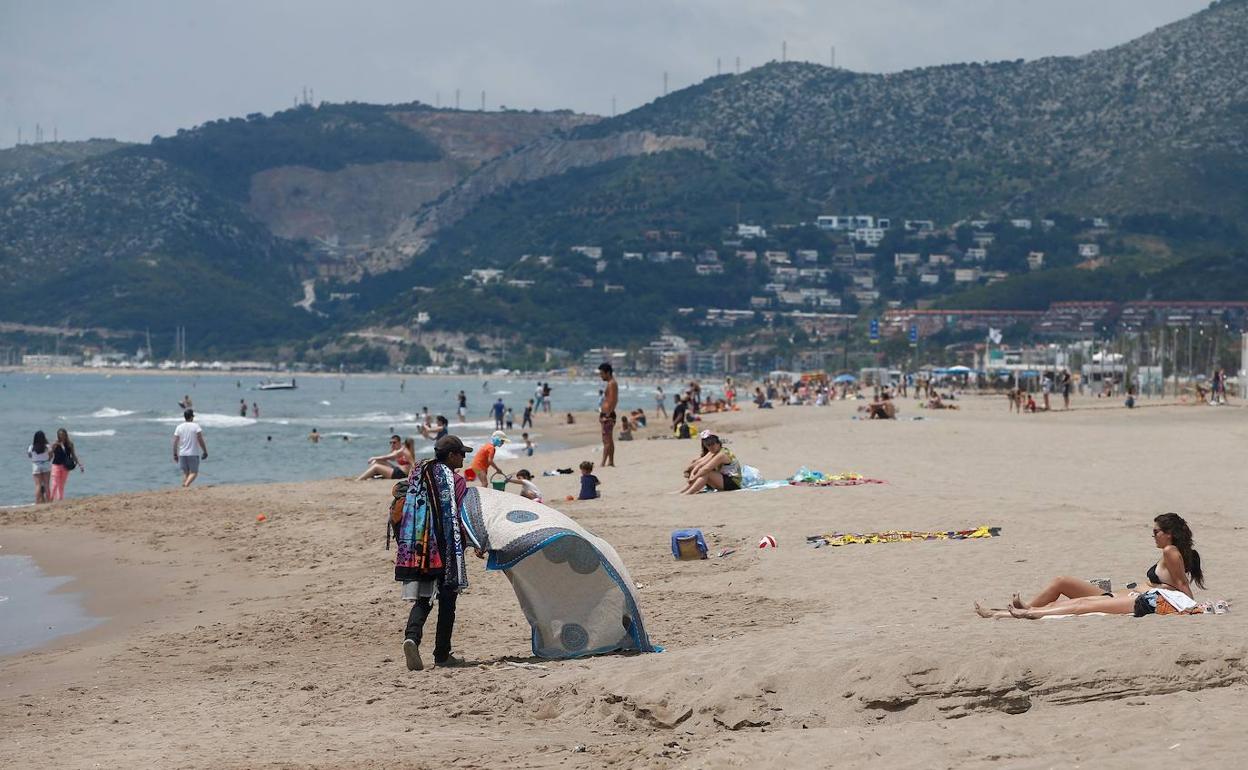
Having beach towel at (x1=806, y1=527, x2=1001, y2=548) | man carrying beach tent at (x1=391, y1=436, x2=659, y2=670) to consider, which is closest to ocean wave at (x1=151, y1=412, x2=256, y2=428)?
beach towel at (x1=806, y1=527, x2=1001, y2=548)

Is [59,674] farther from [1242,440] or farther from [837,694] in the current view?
[1242,440]

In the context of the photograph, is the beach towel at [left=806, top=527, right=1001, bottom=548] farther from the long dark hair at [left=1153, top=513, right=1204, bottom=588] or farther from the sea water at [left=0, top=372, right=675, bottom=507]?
the sea water at [left=0, top=372, right=675, bottom=507]

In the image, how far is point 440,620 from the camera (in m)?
8.97

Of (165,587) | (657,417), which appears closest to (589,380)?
(657,417)

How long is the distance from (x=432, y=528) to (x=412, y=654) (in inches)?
30.9

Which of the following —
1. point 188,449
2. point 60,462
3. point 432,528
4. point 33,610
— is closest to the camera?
point 432,528

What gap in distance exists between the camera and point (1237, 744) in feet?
19.7

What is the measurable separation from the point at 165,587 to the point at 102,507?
7680mm

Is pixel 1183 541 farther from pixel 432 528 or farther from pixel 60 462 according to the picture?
pixel 60 462

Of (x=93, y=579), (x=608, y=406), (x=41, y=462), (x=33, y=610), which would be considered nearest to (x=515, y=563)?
(x=33, y=610)

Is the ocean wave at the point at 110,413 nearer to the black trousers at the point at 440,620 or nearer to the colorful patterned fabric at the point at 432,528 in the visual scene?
the black trousers at the point at 440,620

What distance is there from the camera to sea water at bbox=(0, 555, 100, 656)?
37.1 feet

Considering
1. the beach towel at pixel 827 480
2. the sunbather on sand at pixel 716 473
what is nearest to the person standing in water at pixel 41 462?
the sunbather on sand at pixel 716 473

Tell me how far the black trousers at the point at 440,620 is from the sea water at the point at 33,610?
3469 mm
